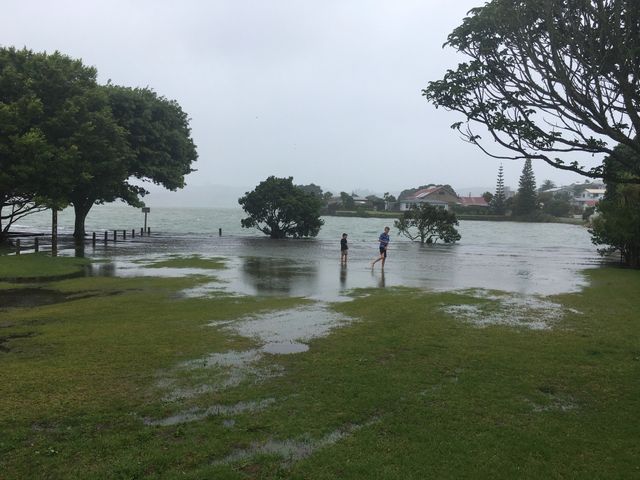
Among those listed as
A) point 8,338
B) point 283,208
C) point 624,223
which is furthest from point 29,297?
point 283,208

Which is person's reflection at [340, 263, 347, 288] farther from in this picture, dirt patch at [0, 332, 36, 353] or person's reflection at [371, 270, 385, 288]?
dirt patch at [0, 332, 36, 353]

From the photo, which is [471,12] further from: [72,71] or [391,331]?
[72,71]

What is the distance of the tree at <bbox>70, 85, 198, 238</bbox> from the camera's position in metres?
31.8

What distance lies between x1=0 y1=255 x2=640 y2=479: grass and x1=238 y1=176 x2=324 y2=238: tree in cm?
3657

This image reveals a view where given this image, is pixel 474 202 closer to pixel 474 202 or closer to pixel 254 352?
pixel 474 202

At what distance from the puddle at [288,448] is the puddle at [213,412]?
0.60 metres

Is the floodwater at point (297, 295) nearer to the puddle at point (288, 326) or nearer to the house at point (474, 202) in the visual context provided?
the puddle at point (288, 326)

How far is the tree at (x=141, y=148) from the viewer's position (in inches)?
1251

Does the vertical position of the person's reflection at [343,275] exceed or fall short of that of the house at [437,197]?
it falls short

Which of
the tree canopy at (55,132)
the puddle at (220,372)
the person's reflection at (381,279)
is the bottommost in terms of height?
the puddle at (220,372)

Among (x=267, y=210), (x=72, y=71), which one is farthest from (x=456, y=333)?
(x=267, y=210)

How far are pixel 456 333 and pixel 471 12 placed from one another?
575 centimetres

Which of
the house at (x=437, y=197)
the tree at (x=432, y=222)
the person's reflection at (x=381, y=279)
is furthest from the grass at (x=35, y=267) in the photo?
the house at (x=437, y=197)

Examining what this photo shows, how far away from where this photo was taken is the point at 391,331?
31.0ft
